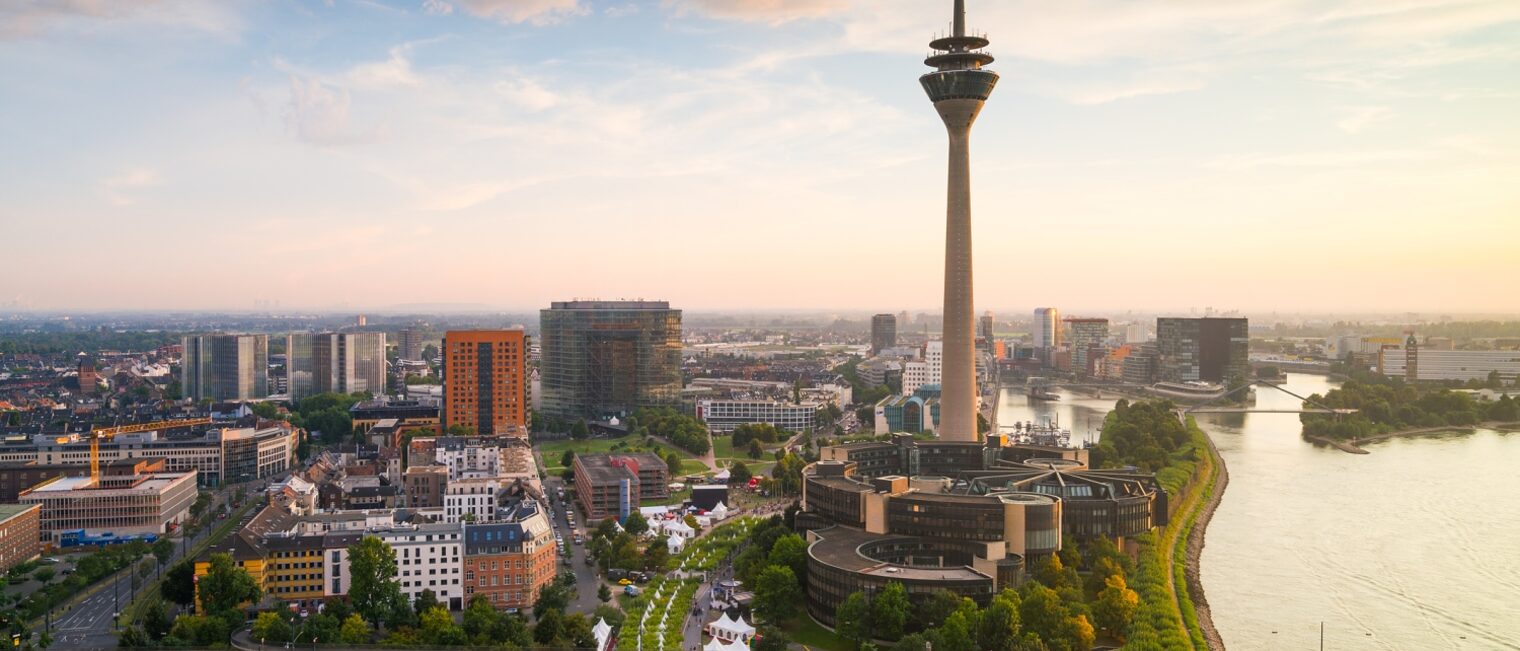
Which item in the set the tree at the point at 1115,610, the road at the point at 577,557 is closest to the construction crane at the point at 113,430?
the road at the point at 577,557

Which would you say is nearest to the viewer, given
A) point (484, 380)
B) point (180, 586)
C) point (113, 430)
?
point (180, 586)

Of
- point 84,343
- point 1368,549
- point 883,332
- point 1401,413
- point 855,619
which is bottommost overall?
point 1368,549

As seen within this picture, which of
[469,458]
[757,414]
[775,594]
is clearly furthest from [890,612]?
[757,414]

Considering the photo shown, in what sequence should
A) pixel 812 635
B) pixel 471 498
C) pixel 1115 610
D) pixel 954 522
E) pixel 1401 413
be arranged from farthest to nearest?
pixel 1401 413 → pixel 471 498 → pixel 954 522 → pixel 812 635 → pixel 1115 610

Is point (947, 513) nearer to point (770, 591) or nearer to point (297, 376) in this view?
point (770, 591)

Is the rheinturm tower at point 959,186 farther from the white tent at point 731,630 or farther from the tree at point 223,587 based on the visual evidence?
the tree at point 223,587

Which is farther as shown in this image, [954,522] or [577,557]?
[577,557]

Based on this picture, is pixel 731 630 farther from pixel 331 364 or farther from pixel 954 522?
pixel 331 364
